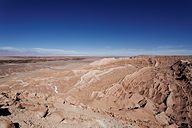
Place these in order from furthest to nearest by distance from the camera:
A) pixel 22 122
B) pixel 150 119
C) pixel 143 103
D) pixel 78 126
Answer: pixel 143 103 < pixel 150 119 < pixel 78 126 < pixel 22 122

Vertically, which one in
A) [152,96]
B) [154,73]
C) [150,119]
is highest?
[154,73]

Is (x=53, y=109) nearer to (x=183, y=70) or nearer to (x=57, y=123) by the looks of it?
(x=57, y=123)

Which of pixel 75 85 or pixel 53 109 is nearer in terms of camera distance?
pixel 53 109

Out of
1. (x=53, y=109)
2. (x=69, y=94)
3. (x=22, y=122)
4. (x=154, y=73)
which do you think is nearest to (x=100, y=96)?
(x=69, y=94)

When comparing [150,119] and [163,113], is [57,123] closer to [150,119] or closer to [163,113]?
[150,119]

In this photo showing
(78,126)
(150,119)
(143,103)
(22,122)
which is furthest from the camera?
(143,103)

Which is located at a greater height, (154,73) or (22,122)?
(154,73)
